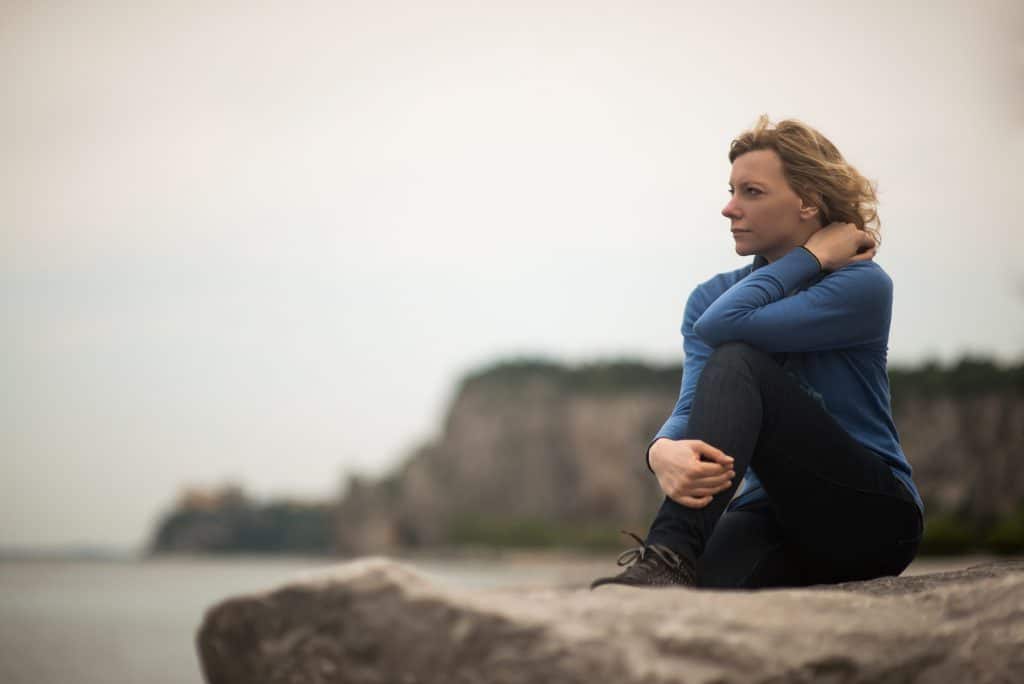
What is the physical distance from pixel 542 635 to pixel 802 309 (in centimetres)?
126

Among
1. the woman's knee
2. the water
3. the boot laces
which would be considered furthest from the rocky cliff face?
the boot laces

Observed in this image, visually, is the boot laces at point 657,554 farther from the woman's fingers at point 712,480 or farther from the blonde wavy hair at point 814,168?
the blonde wavy hair at point 814,168

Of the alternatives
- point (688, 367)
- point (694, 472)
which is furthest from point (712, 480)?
point (688, 367)

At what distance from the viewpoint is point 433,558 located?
2518 inches

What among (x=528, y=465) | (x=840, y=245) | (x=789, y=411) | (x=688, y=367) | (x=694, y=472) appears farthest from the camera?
(x=528, y=465)

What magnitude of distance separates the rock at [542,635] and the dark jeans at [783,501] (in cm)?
43

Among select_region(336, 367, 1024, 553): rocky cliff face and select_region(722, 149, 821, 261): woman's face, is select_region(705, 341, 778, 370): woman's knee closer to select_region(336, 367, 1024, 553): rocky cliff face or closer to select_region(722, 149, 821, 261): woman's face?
select_region(722, 149, 821, 261): woman's face

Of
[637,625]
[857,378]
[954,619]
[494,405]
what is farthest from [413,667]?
[494,405]

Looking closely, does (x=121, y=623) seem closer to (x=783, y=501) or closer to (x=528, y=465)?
(x=783, y=501)

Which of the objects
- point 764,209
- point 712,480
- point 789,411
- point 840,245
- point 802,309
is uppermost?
point 764,209

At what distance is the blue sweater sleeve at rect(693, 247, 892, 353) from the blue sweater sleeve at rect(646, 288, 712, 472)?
0.24 meters

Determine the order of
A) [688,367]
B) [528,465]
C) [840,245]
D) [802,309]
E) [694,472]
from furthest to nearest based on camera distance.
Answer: [528,465] → [688,367] → [840,245] → [802,309] → [694,472]

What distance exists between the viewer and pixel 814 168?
3.02 m

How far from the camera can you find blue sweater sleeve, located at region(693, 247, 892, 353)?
9.36 ft
